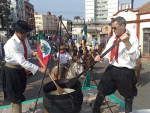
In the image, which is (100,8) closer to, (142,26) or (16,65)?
(142,26)

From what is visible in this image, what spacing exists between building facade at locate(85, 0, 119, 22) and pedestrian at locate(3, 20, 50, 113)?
49451 millimetres

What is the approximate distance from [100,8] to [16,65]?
53562 millimetres

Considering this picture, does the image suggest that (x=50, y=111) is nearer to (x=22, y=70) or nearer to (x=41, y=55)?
(x=22, y=70)

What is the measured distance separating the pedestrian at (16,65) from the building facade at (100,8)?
162 feet

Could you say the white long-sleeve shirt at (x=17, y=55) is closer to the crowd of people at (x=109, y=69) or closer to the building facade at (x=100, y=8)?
the crowd of people at (x=109, y=69)

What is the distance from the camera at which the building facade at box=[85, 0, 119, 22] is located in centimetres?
5200

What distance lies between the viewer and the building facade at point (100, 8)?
171ft

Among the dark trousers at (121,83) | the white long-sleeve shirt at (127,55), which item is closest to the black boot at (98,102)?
the dark trousers at (121,83)

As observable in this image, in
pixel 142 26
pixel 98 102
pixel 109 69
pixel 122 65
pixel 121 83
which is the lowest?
pixel 98 102

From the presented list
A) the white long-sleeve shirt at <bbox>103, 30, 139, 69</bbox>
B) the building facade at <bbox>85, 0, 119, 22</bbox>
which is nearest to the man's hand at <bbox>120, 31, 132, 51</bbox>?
the white long-sleeve shirt at <bbox>103, 30, 139, 69</bbox>

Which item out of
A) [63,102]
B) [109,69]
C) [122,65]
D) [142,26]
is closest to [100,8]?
[142,26]

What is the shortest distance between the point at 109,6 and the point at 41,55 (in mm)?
50095

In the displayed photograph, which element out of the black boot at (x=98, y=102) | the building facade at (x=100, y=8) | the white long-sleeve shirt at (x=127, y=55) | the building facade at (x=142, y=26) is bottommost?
the black boot at (x=98, y=102)

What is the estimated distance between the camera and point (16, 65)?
331 centimetres
